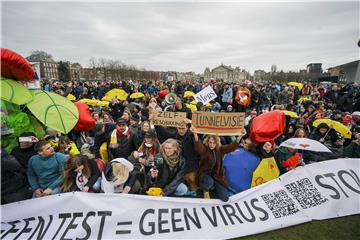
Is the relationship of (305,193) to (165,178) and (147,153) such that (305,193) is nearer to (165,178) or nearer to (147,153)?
(165,178)

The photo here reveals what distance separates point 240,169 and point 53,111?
4055mm

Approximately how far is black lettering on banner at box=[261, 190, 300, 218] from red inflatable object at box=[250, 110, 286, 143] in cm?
116

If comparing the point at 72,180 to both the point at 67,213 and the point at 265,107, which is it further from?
the point at 265,107

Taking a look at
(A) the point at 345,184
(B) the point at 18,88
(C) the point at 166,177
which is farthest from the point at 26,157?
(A) the point at 345,184

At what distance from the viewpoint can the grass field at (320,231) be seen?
11.2ft

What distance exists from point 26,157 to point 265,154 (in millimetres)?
4906

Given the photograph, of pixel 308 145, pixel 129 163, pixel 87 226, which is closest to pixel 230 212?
pixel 308 145

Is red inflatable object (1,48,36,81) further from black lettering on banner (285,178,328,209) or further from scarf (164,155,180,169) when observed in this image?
black lettering on banner (285,178,328,209)

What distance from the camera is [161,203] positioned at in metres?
3.61

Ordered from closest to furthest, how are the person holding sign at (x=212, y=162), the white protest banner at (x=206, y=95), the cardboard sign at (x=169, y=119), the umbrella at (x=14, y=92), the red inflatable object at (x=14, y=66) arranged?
the umbrella at (x=14, y=92), the red inflatable object at (x=14, y=66), the person holding sign at (x=212, y=162), the cardboard sign at (x=169, y=119), the white protest banner at (x=206, y=95)

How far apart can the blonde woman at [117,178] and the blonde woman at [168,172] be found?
1.49ft

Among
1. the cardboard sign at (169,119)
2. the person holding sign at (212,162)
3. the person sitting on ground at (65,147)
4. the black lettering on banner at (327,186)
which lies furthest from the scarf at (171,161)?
the black lettering on banner at (327,186)

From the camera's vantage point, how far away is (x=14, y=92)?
3.91 metres

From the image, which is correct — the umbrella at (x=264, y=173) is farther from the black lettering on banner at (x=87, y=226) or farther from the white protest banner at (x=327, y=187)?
the black lettering on banner at (x=87, y=226)
